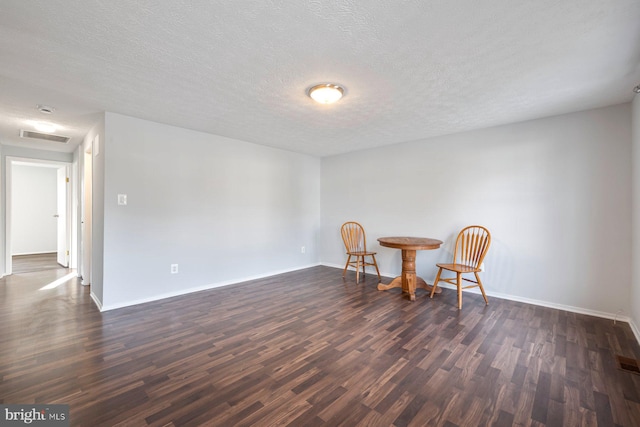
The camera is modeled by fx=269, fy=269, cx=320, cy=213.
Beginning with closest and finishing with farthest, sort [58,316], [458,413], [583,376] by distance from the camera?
[458,413] < [583,376] < [58,316]

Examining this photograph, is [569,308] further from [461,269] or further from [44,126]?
[44,126]

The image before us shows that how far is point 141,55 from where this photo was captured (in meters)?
1.90

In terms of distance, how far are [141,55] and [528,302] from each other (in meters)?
4.61

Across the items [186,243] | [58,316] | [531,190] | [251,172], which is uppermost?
[251,172]

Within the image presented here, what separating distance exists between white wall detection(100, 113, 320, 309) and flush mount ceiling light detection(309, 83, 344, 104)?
2.09 metres

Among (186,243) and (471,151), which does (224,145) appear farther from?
(471,151)

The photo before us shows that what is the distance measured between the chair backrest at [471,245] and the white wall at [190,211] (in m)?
2.77

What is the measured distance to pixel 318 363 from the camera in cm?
197

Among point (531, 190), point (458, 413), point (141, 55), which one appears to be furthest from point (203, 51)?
point (531, 190)

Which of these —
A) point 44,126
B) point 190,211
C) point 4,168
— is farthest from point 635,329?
point 4,168

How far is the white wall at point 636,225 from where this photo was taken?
2422mm

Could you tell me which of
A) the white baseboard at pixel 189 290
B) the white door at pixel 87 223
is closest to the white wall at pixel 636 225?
the white baseboard at pixel 189 290

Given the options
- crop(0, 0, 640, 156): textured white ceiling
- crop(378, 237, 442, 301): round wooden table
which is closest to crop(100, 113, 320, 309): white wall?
crop(0, 0, 640, 156): textured white ceiling

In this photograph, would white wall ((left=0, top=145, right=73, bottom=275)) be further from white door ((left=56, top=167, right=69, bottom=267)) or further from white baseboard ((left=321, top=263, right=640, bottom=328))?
white baseboard ((left=321, top=263, right=640, bottom=328))
